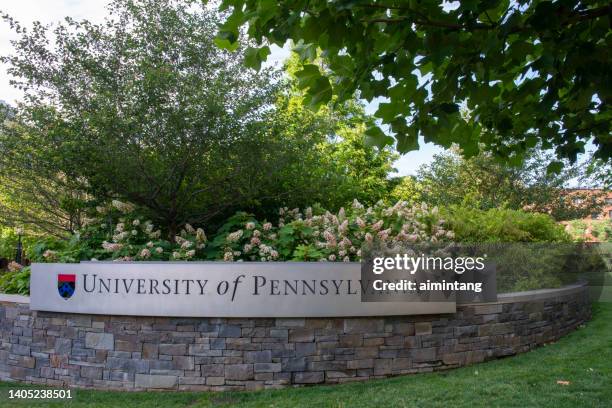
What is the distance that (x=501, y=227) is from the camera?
898cm

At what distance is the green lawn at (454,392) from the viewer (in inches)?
186

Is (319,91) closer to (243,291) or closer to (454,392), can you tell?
(243,291)

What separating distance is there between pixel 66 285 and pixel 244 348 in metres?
2.19

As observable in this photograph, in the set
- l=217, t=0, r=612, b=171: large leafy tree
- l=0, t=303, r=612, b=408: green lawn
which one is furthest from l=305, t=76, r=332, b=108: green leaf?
l=0, t=303, r=612, b=408: green lawn

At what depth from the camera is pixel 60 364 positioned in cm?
604

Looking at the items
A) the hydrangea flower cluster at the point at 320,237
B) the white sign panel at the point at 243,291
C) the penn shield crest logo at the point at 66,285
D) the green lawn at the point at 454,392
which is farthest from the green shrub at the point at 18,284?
the hydrangea flower cluster at the point at 320,237

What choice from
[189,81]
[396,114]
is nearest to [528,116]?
[396,114]

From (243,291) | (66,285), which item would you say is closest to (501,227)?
(243,291)

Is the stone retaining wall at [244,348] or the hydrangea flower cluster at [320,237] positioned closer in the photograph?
the stone retaining wall at [244,348]

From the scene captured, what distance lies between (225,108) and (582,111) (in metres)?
4.54

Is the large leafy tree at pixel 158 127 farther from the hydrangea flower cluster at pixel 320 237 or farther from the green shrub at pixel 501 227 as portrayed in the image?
the green shrub at pixel 501 227

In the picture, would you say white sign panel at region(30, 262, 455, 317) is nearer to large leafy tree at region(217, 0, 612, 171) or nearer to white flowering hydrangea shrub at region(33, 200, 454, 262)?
white flowering hydrangea shrub at region(33, 200, 454, 262)

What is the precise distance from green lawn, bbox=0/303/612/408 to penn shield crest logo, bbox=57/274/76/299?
1.09m

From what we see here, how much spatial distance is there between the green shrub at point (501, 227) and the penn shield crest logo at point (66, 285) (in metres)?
5.69
